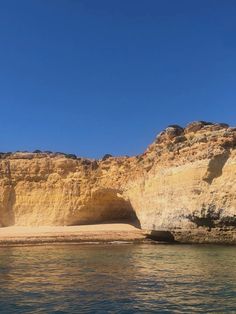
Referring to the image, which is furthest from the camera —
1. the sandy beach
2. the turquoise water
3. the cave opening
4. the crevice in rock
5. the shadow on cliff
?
the shadow on cliff

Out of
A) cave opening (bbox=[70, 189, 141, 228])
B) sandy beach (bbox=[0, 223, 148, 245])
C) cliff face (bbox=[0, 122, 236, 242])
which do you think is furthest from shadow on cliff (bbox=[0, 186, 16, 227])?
cave opening (bbox=[70, 189, 141, 228])

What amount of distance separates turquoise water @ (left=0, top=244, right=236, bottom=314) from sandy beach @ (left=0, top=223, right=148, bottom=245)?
14.3 m

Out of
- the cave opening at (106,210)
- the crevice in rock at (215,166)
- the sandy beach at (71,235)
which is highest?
the crevice in rock at (215,166)

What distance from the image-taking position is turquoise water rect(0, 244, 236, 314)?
12461mm

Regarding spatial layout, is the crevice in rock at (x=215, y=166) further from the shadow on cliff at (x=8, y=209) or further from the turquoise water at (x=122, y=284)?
the shadow on cliff at (x=8, y=209)

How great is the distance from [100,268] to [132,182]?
77.9 feet

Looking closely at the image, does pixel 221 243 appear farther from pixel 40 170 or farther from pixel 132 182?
pixel 40 170

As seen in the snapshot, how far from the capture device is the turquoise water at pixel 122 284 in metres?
12.5

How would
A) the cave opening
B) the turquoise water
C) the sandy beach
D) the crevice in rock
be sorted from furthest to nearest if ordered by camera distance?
1. the cave opening
2. the sandy beach
3. the crevice in rock
4. the turquoise water

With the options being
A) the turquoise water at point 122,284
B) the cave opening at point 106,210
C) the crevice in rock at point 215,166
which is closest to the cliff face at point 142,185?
the crevice in rock at point 215,166

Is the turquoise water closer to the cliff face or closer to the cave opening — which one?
the cliff face

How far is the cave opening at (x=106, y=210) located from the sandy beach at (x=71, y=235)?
3822mm

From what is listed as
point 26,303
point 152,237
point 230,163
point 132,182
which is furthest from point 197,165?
point 26,303

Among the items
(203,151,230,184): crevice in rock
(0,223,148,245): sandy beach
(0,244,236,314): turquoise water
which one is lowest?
(0,244,236,314): turquoise water
